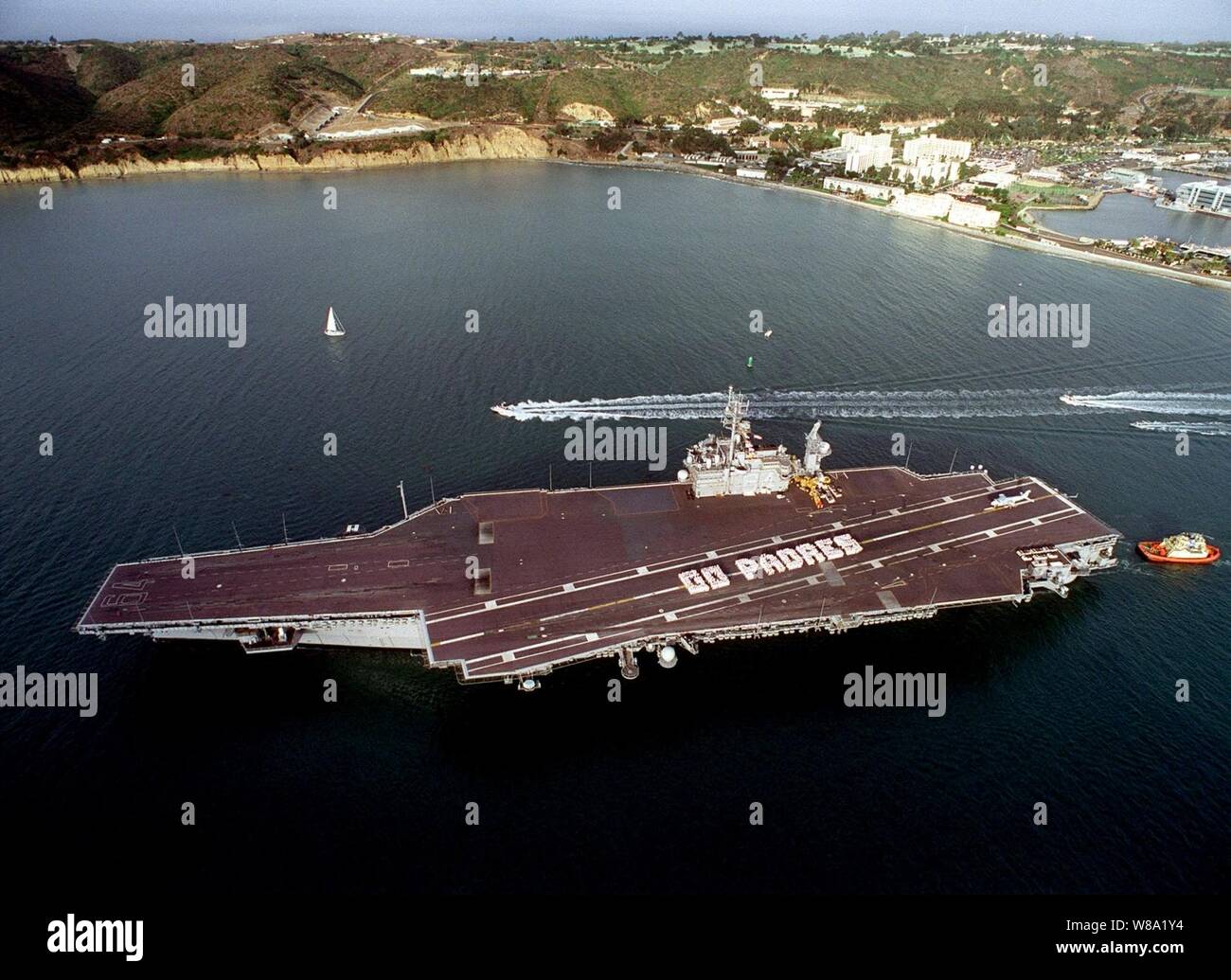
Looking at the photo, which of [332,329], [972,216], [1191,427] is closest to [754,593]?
[1191,427]

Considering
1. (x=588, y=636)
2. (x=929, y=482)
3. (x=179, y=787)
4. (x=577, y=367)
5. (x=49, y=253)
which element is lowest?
(x=179, y=787)

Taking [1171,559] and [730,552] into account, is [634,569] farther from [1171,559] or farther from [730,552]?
[1171,559]

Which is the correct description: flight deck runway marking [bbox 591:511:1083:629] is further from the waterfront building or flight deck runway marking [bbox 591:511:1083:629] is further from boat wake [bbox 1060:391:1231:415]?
the waterfront building
